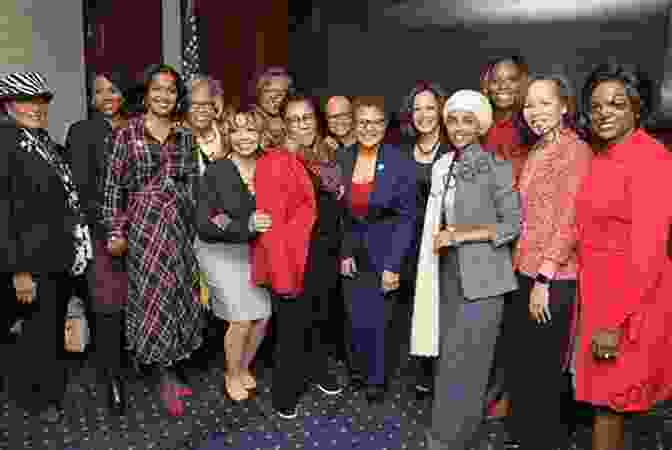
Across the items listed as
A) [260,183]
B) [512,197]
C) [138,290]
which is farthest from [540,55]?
[138,290]

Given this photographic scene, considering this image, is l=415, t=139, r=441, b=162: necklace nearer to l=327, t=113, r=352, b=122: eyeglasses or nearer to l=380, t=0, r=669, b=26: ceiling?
l=327, t=113, r=352, b=122: eyeglasses

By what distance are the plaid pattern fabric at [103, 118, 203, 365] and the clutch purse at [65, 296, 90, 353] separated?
0.60 m

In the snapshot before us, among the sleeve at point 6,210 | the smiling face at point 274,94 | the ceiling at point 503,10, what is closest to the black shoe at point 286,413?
the sleeve at point 6,210

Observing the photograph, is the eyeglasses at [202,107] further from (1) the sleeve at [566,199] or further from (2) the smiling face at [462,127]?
(1) the sleeve at [566,199]

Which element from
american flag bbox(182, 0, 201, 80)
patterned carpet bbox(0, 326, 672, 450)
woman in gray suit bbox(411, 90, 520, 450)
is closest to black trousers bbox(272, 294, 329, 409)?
patterned carpet bbox(0, 326, 672, 450)

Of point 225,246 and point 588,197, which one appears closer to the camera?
point 588,197

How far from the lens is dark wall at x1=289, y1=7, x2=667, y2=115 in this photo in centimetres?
356

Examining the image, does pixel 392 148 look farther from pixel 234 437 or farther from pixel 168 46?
pixel 168 46

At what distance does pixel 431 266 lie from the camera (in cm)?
258

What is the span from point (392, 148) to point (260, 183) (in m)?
0.62

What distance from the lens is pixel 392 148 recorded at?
2758mm

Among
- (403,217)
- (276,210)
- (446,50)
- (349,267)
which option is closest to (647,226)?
(403,217)

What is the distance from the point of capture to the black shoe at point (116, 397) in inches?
111

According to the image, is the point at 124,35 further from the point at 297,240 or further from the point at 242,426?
the point at 242,426
